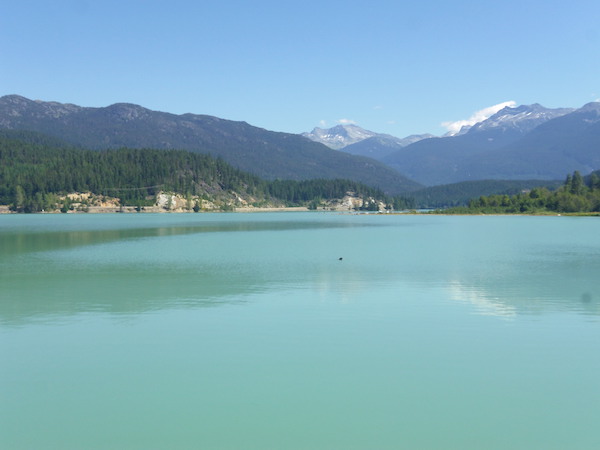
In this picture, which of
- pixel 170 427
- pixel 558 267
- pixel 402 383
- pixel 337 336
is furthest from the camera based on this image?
pixel 558 267

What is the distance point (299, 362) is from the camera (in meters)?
20.9

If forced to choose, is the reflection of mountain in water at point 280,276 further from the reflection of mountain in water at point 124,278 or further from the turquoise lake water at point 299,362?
the turquoise lake water at point 299,362

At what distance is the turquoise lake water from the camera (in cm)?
1500

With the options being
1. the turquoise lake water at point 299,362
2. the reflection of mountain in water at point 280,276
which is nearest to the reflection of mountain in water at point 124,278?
the reflection of mountain in water at point 280,276

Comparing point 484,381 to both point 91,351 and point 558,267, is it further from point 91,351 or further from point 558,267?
point 558,267

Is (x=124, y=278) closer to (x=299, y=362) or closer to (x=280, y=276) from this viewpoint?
(x=280, y=276)

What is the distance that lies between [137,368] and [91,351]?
3.31 meters

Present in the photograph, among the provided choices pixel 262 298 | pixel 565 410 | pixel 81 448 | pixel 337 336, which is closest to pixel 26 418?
pixel 81 448

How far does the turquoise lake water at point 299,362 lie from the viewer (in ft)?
49.2

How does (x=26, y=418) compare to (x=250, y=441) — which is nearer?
(x=250, y=441)

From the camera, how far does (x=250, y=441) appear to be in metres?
14.4

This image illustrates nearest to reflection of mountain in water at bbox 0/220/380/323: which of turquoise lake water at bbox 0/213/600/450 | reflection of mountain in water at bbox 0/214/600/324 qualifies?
reflection of mountain in water at bbox 0/214/600/324

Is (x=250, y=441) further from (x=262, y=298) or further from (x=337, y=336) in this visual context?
(x=262, y=298)

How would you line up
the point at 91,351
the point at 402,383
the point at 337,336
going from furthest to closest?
the point at 337,336, the point at 91,351, the point at 402,383
